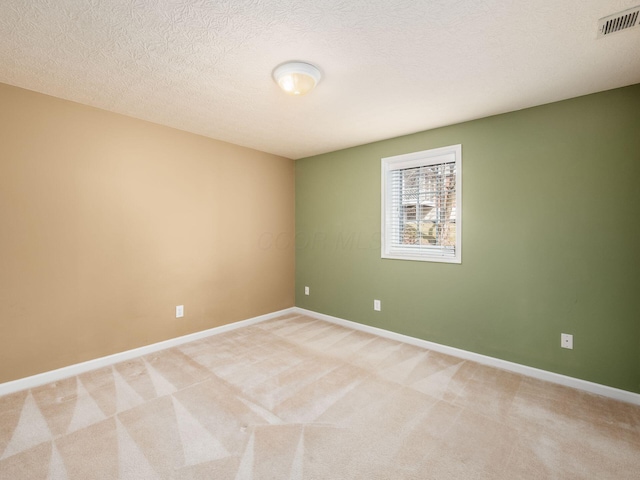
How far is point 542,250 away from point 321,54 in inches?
96.6

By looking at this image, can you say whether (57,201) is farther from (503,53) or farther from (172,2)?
(503,53)

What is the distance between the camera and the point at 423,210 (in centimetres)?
338

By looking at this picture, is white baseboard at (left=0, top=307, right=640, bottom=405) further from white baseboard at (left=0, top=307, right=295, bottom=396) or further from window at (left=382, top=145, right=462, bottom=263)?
window at (left=382, top=145, right=462, bottom=263)

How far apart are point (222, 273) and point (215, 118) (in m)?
1.85

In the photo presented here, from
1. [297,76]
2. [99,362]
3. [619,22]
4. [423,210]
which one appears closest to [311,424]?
[99,362]

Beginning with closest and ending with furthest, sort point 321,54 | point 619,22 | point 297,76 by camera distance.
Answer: point 619,22 → point 321,54 → point 297,76

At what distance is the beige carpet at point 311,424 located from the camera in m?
1.59

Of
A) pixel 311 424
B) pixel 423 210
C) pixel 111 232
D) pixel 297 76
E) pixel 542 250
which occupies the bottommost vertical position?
pixel 311 424

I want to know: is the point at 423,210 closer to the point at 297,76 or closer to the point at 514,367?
the point at 514,367

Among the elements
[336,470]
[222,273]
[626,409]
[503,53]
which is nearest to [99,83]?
[222,273]

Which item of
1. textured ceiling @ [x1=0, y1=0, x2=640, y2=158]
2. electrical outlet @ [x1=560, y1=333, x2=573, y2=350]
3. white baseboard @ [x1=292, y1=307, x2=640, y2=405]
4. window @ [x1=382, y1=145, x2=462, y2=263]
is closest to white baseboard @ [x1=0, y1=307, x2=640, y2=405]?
white baseboard @ [x1=292, y1=307, x2=640, y2=405]

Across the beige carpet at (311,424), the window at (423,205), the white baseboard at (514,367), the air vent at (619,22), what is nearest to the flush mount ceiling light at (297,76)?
the air vent at (619,22)

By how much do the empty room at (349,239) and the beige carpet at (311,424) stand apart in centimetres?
2

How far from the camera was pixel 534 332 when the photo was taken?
262 centimetres
